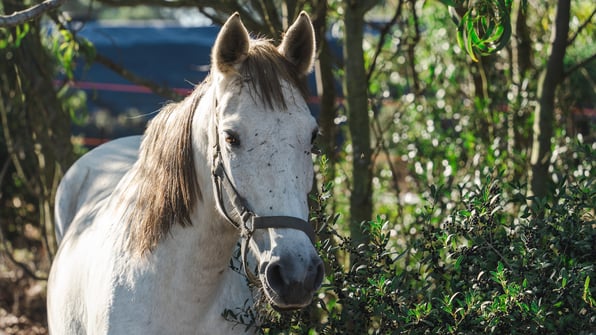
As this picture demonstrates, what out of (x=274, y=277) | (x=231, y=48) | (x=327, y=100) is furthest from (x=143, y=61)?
(x=274, y=277)

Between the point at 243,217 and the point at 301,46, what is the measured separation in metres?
0.64

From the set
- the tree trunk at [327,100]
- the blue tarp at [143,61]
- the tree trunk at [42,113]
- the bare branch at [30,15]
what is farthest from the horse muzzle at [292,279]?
the blue tarp at [143,61]

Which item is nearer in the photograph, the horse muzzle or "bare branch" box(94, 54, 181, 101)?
the horse muzzle

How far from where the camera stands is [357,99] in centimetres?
442

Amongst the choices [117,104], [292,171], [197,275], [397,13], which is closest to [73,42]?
[397,13]

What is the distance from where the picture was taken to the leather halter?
2.49 metres

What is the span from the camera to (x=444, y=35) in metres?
6.68

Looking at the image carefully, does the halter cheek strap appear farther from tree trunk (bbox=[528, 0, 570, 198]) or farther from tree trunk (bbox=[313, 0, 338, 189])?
tree trunk (bbox=[313, 0, 338, 189])

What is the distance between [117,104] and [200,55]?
1947 millimetres

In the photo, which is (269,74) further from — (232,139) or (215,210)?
(215,210)

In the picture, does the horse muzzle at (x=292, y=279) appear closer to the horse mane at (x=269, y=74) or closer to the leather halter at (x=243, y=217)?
the leather halter at (x=243, y=217)

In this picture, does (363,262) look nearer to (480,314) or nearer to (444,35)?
(480,314)

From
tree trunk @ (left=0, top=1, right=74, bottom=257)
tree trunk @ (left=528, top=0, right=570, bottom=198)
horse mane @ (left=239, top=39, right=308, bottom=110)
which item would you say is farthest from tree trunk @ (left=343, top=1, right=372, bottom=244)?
tree trunk @ (left=0, top=1, right=74, bottom=257)

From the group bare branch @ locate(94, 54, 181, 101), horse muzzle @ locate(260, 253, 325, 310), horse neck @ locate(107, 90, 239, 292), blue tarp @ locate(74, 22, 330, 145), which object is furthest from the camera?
blue tarp @ locate(74, 22, 330, 145)
